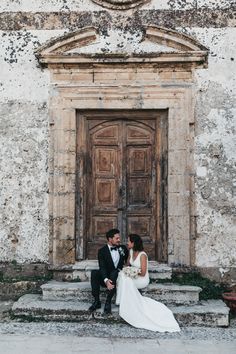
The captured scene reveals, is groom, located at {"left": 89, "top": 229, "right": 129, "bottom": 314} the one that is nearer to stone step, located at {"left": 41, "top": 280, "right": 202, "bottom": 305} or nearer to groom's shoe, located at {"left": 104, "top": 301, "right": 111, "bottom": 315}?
groom's shoe, located at {"left": 104, "top": 301, "right": 111, "bottom": 315}

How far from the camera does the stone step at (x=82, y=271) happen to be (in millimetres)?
8555

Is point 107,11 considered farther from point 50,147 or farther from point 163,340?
point 163,340

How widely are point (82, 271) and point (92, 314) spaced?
124cm

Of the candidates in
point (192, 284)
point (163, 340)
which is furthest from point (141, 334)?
point (192, 284)

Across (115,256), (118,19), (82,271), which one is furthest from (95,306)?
(118,19)

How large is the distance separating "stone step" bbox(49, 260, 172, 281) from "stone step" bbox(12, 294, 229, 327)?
0.83 m

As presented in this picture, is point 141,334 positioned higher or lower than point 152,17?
lower

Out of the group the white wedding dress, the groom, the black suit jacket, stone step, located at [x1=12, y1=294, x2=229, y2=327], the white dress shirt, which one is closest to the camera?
the white wedding dress

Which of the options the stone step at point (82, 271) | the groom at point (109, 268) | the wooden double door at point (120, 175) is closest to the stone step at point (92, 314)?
the groom at point (109, 268)

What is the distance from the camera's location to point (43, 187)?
8.84m

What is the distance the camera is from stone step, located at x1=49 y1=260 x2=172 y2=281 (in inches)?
337

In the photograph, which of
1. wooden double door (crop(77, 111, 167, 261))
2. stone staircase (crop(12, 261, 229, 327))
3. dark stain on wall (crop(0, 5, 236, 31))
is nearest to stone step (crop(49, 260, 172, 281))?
stone staircase (crop(12, 261, 229, 327))

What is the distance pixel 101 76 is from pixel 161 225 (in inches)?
95.8

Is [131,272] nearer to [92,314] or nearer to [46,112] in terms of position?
[92,314]
